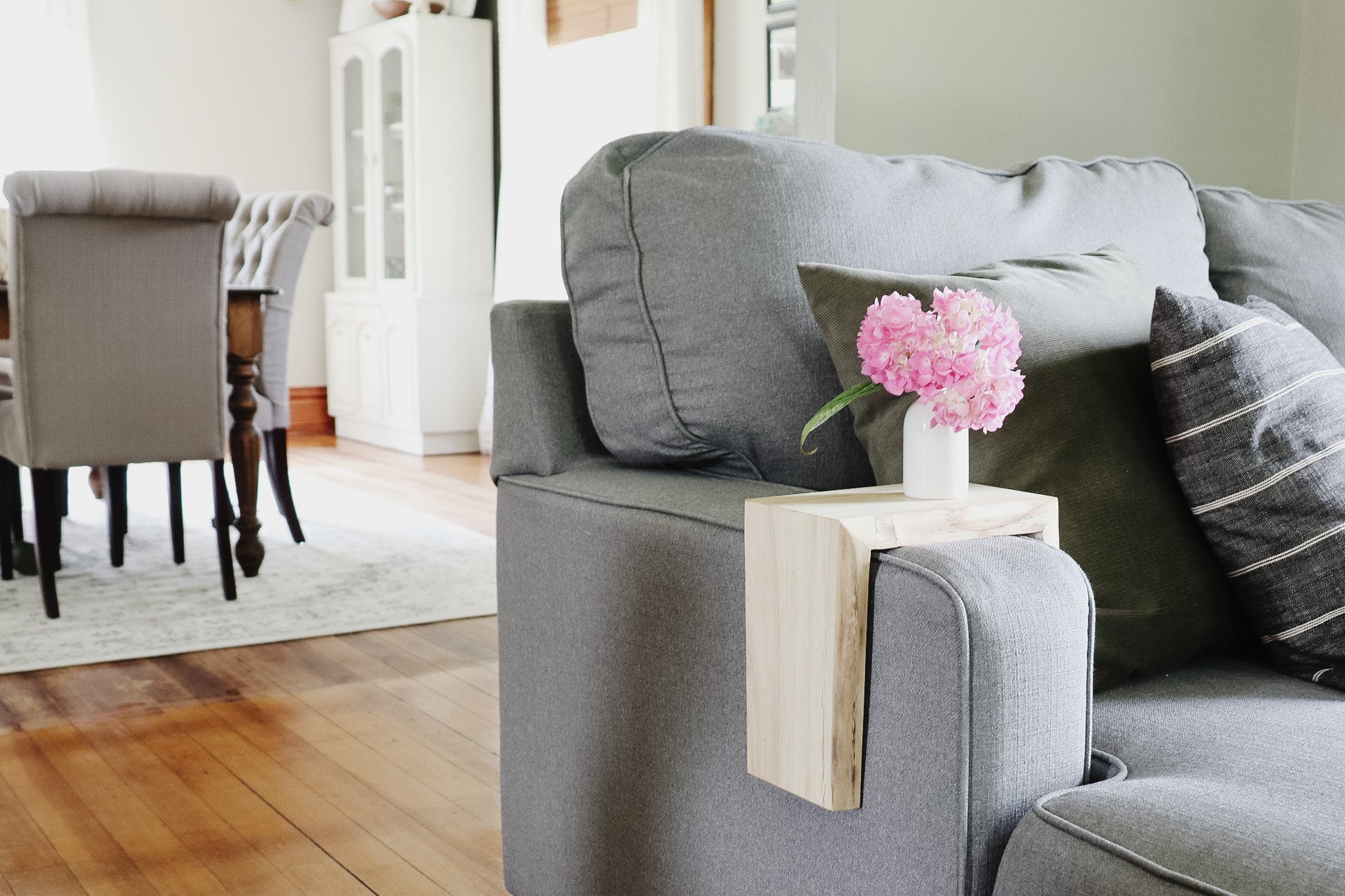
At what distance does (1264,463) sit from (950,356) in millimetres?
360

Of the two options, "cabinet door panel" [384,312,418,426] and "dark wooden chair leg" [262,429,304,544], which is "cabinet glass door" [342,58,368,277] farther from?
"dark wooden chair leg" [262,429,304,544]

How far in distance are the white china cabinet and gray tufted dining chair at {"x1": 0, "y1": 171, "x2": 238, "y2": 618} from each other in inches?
103

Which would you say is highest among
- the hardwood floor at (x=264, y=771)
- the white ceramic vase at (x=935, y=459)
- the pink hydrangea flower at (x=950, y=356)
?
the pink hydrangea flower at (x=950, y=356)

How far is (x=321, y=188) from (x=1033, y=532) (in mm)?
6047

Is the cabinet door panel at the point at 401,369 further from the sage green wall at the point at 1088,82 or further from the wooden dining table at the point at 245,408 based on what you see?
the sage green wall at the point at 1088,82

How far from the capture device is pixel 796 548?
0.99 meters

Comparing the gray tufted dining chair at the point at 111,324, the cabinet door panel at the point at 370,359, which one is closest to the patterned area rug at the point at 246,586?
the gray tufted dining chair at the point at 111,324

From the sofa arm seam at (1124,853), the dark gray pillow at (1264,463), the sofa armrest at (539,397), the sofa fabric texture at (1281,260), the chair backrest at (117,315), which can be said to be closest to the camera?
the sofa arm seam at (1124,853)

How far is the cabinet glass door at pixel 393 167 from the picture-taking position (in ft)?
19.1

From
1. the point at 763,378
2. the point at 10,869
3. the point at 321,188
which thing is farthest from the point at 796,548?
the point at 321,188

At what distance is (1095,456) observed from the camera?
116 centimetres

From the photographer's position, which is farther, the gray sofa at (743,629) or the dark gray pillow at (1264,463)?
the dark gray pillow at (1264,463)

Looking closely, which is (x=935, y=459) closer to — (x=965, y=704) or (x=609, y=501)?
(x=965, y=704)

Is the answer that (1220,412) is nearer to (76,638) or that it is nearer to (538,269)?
(76,638)
